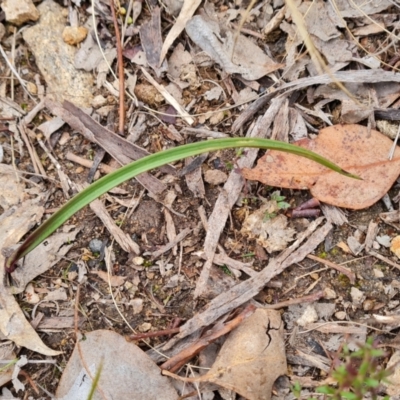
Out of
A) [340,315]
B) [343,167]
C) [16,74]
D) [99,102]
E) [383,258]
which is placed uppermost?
[16,74]

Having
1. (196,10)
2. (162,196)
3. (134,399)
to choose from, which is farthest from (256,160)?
(134,399)

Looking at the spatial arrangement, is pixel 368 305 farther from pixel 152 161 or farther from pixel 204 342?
pixel 152 161

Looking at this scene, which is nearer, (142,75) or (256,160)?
(256,160)

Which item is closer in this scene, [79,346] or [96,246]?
[79,346]

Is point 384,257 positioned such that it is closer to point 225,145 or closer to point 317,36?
point 225,145

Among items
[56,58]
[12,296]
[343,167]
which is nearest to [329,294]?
[343,167]

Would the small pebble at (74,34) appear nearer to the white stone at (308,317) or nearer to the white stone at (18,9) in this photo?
the white stone at (18,9)
